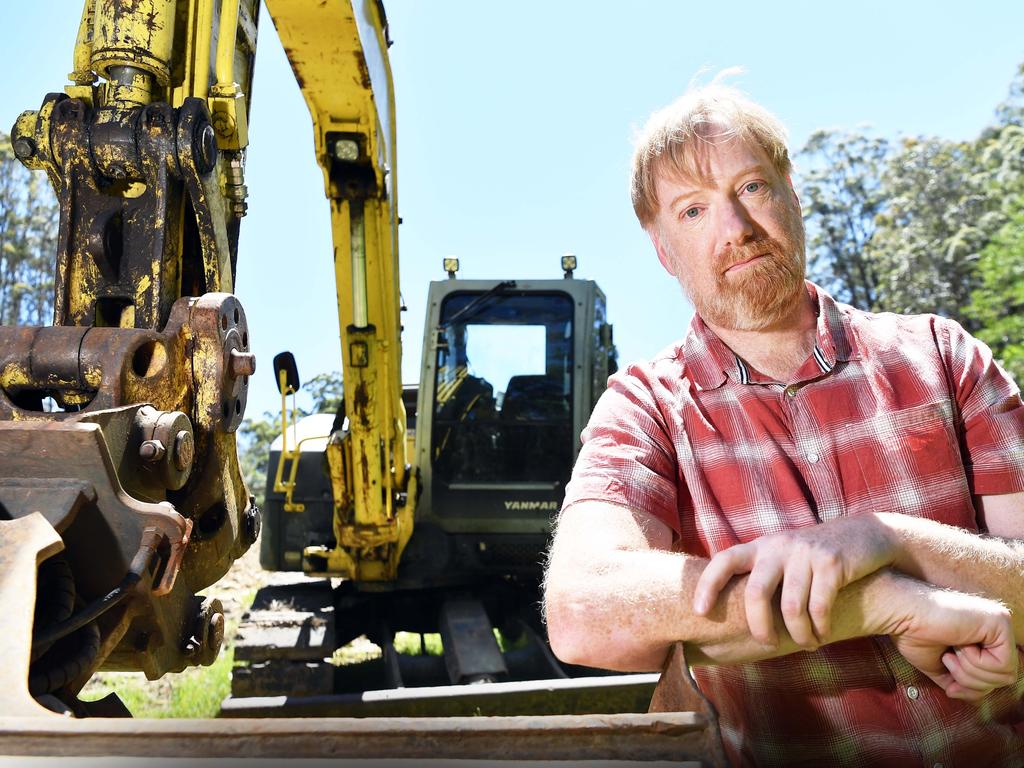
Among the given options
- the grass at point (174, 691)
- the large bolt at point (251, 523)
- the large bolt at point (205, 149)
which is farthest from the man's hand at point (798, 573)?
the grass at point (174, 691)

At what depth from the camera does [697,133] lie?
79.1 inches

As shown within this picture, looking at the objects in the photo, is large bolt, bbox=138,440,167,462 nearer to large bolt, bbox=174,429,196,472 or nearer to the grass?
large bolt, bbox=174,429,196,472

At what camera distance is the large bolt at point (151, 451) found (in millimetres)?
1881

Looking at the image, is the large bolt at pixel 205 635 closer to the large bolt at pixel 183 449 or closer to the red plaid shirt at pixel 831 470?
the large bolt at pixel 183 449

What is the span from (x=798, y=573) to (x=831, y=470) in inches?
20.9

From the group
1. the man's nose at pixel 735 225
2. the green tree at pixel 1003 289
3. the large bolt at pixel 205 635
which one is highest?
the green tree at pixel 1003 289

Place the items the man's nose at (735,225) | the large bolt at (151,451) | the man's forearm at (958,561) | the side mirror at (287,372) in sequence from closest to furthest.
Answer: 1. the man's forearm at (958,561)
2. the large bolt at (151,451)
3. the man's nose at (735,225)
4. the side mirror at (287,372)

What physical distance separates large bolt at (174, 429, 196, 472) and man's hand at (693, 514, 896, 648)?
119 cm

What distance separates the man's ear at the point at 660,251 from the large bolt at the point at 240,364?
107cm

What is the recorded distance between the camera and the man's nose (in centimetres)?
199

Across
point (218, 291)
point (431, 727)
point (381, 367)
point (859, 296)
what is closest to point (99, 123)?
point (218, 291)

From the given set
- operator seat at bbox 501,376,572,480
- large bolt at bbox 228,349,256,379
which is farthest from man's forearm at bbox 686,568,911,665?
operator seat at bbox 501,376,572,480

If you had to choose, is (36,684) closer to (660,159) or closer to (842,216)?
(660,159)

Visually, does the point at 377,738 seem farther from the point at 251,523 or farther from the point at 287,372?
the point at 287,372
